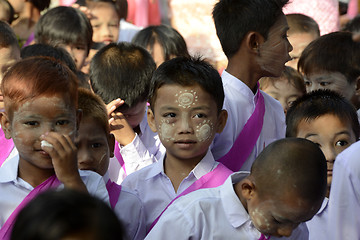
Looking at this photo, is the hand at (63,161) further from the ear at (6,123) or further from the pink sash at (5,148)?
the pink sash at (5,148)

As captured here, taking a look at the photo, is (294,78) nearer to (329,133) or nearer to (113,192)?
(329,133)

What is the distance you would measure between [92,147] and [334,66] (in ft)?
7.13

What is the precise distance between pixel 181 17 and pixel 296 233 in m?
4.64

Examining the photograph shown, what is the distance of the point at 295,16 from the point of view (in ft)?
20.3

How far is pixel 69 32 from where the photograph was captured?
5.55 m

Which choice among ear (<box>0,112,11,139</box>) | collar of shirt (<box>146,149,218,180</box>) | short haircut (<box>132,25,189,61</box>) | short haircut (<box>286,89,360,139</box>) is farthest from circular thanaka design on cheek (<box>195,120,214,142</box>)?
short haircut (<box>132,25,189,61</box>)

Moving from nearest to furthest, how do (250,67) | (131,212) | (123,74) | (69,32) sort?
(131,212)
(250,67)
(123,74)
(69,32)

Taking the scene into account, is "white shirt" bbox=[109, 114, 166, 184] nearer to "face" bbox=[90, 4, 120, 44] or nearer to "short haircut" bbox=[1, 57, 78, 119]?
"short haircut" bbox=[1, 57, 78, 119]

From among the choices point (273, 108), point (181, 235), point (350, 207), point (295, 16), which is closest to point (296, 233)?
point (350, 207)

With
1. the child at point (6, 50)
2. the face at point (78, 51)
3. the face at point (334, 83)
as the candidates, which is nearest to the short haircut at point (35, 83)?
the child at point (6, 50)

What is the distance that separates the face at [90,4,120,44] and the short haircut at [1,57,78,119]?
10.8 ft

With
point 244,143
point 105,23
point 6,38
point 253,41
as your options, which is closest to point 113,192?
point 244,143

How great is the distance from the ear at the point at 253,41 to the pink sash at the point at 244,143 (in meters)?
0.39

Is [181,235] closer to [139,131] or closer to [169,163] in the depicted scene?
[169,163]
